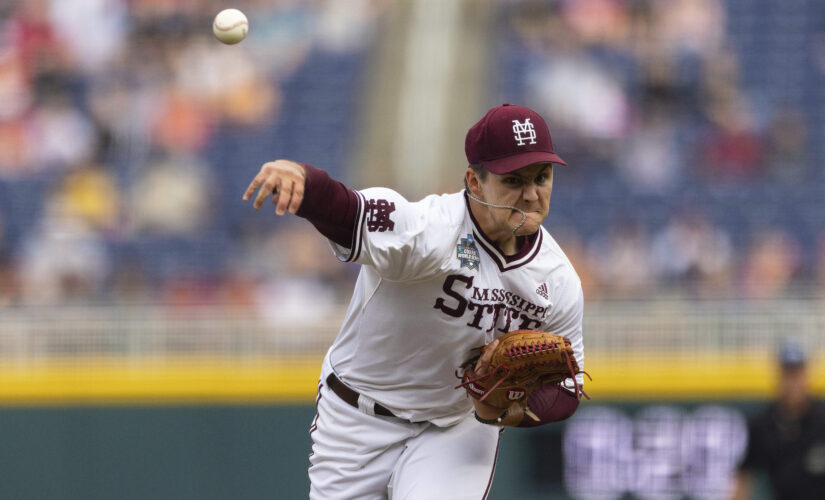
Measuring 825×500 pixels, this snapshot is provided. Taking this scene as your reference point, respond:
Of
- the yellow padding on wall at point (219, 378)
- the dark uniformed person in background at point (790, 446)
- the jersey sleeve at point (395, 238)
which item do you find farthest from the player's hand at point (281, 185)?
the yellow padding on wall at point (219, 378)

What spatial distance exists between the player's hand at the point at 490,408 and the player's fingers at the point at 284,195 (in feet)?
3.12

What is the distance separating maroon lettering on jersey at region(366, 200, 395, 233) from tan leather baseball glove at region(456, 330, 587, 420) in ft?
1.89

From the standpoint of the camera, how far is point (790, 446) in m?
6.29

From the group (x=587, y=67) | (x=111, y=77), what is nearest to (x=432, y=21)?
(x=587, y=67)

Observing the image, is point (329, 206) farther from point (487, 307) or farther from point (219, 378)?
point (219, 378)

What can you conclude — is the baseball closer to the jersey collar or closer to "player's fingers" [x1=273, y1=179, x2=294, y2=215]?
the jersey collar

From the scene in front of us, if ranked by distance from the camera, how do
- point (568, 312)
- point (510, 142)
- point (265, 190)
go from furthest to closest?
point (568, 312) < point (510, 142) < point (265, 190)

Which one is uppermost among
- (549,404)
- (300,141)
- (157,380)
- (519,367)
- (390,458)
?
(300,141)

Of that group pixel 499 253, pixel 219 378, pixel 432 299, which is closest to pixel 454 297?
pixel 432 299

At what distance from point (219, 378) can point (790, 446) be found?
3878 mm

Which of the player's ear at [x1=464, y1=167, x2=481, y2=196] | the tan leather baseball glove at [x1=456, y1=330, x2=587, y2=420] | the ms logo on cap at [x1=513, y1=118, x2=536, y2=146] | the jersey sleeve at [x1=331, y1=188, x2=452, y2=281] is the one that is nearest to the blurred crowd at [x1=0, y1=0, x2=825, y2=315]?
the tan leather baseball glove at [x1=456, y1=330, x2=587, y2=420]

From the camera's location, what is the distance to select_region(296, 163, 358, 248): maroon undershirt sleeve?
3.35m

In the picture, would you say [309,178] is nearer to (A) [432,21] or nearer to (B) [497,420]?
(B) [497,420]

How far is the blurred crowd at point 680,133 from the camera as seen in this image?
35.1ft
